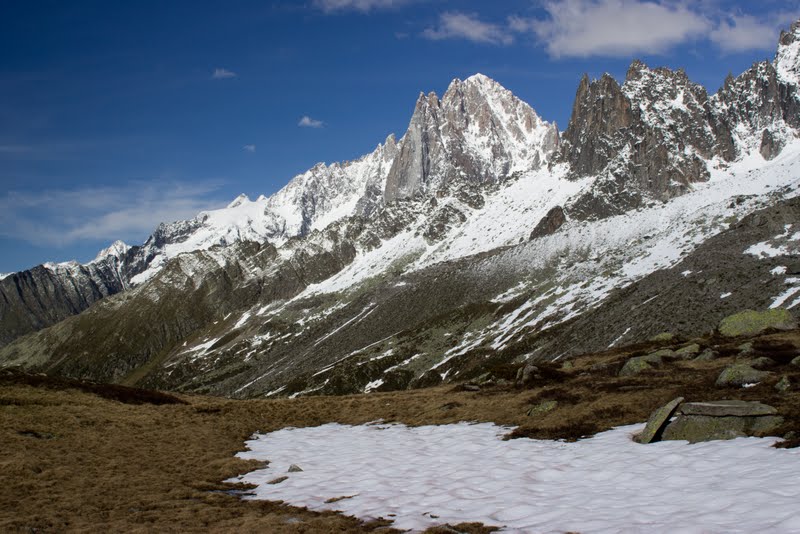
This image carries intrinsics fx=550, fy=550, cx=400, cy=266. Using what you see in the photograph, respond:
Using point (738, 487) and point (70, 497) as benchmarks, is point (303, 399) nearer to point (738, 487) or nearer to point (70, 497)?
point (70, 497)

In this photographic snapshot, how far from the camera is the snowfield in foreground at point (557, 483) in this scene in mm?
15375

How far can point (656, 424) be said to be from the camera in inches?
944

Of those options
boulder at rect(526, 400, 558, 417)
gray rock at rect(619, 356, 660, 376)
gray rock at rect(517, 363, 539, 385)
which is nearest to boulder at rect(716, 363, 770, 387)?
boulder at rect(526, 400, 558, 417)

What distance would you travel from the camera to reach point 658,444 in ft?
75.8

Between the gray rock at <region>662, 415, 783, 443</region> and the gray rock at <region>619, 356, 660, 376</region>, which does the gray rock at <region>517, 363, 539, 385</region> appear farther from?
the gray rock at <region>662, 415, 783, 443</region>

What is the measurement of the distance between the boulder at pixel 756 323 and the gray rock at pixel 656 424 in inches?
1249

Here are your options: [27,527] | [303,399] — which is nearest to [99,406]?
[303,399]

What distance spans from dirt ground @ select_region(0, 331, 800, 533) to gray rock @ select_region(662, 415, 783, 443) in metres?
0.81

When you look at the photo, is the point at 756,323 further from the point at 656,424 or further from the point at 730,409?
the point at 656,424

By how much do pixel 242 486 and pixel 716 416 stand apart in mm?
20557

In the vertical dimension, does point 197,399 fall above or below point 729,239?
below

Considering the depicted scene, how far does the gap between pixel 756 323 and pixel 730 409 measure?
3509 centimetres

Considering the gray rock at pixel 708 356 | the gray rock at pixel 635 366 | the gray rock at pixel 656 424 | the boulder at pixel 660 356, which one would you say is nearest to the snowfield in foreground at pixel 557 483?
the gray rock at pixel 656 424

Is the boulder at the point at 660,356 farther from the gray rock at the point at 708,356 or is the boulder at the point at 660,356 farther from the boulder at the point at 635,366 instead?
the gray rock at the point at 708,356
